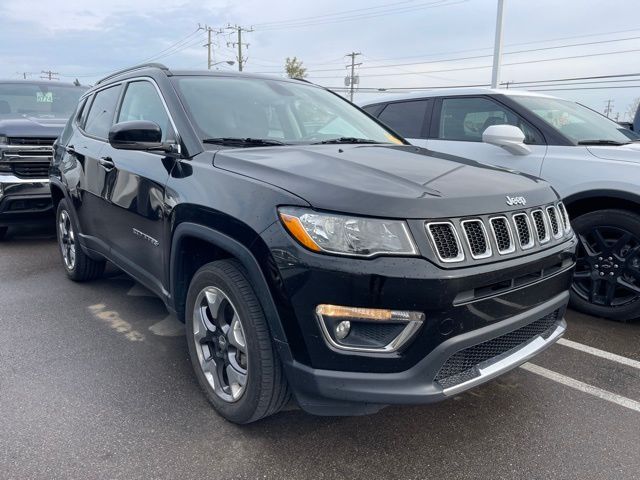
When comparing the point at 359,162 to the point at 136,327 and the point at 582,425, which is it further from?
the point at 136,327

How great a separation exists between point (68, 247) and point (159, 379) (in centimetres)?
246

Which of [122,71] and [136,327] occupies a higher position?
[122,71]

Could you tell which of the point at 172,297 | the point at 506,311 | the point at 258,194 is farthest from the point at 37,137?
the point at 506,311

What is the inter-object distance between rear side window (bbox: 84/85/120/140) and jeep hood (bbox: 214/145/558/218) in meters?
1.77

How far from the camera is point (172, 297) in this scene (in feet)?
9.10

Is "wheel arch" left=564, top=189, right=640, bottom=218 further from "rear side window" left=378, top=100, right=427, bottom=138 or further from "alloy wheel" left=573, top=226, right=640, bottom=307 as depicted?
"rear side window" left=378, top=100, right=427, bottom=138

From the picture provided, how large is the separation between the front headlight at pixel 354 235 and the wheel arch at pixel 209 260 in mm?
291

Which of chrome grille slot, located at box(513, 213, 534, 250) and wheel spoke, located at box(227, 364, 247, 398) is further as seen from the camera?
wheel spoke, located at box(227, 364, 247, 398)

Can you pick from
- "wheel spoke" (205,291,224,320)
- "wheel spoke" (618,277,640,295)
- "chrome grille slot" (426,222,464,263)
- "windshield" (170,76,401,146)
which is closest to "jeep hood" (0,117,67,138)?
"windshield" (170,76,401,146)

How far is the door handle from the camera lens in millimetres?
3430

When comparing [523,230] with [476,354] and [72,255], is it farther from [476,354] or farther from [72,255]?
[72,255]

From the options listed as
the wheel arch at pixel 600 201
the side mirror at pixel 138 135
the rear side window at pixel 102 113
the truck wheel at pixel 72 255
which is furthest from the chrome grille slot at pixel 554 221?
the truck wheel at pixel 72 255

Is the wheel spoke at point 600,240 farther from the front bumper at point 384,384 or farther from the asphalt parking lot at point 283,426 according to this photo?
the front bumper at point 384,384

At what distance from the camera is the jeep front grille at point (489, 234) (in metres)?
1.93
